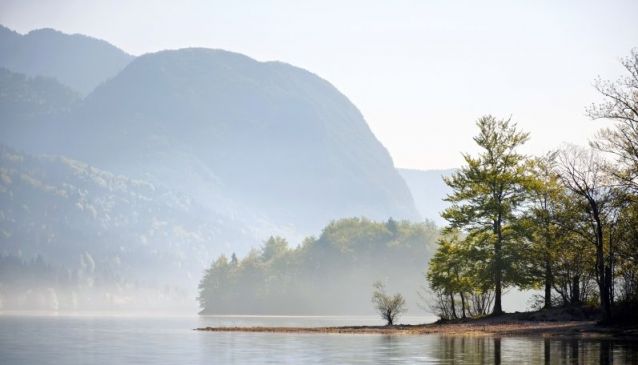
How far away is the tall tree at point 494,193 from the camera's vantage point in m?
72.2

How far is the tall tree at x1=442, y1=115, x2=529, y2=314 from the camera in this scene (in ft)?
237

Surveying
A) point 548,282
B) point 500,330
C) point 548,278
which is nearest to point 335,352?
point 500,330

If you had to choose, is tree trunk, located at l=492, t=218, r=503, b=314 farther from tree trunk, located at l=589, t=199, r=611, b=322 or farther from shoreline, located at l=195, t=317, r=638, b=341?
tree trunk, located at l=589, t=199, r=611, b=322

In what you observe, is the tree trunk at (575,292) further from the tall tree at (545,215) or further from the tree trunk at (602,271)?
the tree trunk at (602,271)

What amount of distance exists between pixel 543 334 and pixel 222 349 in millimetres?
19577

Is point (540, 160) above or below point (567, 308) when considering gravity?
above

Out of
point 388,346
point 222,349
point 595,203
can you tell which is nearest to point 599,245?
point 595,203

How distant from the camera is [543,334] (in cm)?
5356

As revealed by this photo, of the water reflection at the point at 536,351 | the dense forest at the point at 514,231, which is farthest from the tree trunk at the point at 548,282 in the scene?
the water reflection at the point at 536,351

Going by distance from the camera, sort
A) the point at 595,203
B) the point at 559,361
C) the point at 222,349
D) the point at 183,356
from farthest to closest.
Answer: the point at 595,203, the point at 222,349, the point at 183,356, the point at 559,361

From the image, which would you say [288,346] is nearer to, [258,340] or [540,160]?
[258,340]

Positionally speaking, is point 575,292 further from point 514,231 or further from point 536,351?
point 536,351

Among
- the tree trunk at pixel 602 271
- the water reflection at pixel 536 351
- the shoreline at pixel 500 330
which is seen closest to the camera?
the water reflection at pixel 536 351

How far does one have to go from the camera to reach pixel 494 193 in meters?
73.1
